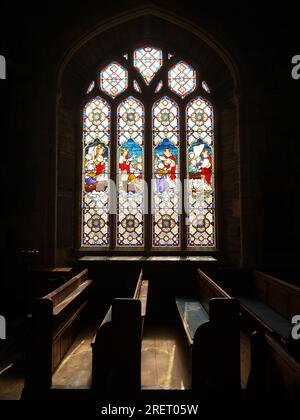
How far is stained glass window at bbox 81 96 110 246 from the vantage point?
5223mm

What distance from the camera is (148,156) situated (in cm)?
530

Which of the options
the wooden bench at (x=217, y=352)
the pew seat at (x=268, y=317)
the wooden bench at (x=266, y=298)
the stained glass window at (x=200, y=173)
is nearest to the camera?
the wooden bench at (x=217, y=352)

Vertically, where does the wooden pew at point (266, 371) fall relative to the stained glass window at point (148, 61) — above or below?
below

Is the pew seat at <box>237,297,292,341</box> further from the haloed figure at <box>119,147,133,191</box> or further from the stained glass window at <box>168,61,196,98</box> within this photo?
the stained glass window at <box>168,61,196,98</box>

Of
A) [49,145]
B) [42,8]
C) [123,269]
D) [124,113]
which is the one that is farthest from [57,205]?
[42,8]

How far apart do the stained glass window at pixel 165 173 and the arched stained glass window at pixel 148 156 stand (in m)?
0.02

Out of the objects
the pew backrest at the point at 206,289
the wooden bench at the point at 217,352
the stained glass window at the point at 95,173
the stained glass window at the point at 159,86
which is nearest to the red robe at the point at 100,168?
the stained glass window at the point at 95,173

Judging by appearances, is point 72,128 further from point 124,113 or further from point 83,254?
point 83,254

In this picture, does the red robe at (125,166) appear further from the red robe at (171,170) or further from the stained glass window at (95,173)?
the red robe at (171,170)

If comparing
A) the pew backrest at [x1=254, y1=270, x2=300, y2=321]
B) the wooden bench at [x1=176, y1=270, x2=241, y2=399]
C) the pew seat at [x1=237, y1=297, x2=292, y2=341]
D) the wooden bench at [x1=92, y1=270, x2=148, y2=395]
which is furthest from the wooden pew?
the pew backrest at [x1=254, y1=270, x2=300, y2=321]

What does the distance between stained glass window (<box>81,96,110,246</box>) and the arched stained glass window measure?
2 cm

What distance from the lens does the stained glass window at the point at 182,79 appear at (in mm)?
5486

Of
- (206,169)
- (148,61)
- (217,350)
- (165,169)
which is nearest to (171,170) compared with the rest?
(165,169)

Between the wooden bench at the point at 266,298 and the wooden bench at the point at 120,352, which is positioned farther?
the wooden bench at the point at 266,298
